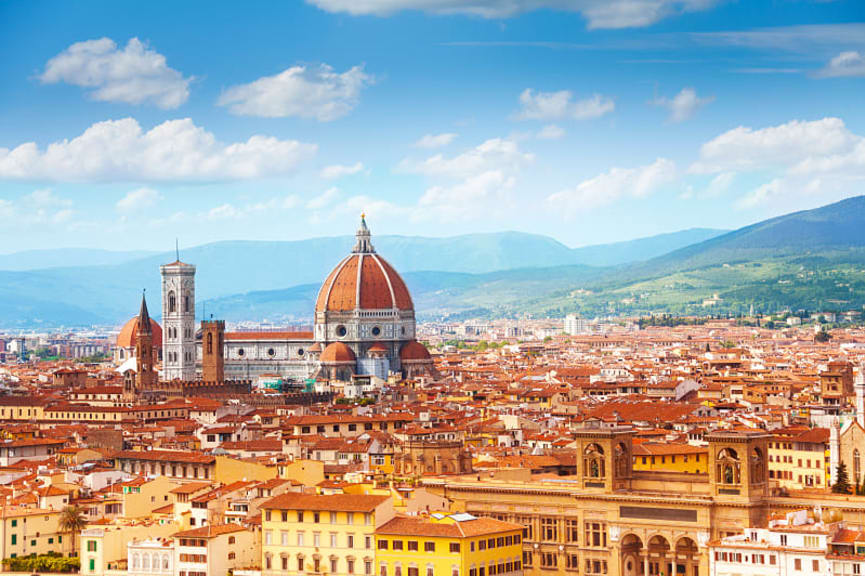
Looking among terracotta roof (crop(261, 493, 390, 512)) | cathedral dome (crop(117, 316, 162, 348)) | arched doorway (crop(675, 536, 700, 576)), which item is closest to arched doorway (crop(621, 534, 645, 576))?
arched doorway (crop(675, 536, 700, 576))

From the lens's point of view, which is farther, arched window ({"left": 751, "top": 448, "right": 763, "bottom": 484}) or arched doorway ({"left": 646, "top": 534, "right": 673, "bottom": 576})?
arched doorway ({"left": 646, "top": 534, "right": 673, "bottom": 576})

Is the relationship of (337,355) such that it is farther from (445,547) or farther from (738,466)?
(445,547)

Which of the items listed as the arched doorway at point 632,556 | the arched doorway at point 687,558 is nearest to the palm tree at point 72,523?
the arched doorway at point 632,556

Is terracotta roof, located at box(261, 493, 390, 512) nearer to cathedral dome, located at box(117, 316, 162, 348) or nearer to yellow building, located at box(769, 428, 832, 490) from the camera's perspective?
yellow building, located at box(769, 428, 832, 490)

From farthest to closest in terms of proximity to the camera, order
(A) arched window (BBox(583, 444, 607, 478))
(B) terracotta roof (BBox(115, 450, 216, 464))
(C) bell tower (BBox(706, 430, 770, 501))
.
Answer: (B) terracotta roof (BBox(115, 450, 216, 464))
(A) arched window (BBox(583, 444, 607, 478))
(C) bell tower (BBox(706, 430, 770, 501))

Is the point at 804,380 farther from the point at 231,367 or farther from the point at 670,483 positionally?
the point at 670,483

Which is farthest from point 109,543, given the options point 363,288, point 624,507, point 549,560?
point 363,288

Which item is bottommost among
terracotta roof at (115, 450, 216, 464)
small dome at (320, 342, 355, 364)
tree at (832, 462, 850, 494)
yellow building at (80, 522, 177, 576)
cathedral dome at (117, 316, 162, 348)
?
yellow building at (80, 522, 177, 576)
